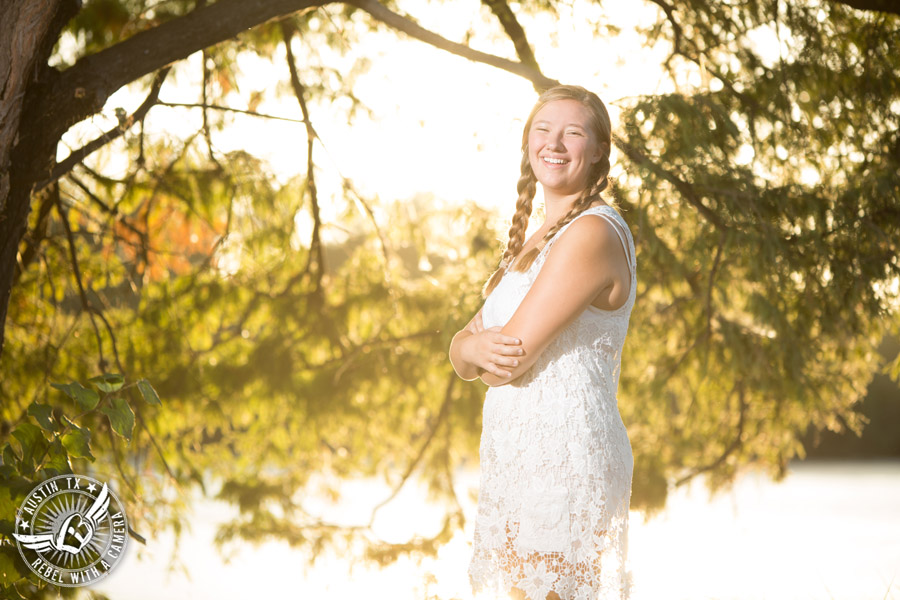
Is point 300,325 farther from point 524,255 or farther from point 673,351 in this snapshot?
point 524,255

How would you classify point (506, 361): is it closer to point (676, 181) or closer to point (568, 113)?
point (568, 113)

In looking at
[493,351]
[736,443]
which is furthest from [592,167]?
[736,443]

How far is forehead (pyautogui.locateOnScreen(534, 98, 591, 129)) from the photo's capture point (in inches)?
69.2

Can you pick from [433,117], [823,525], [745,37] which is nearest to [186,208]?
[433,117]

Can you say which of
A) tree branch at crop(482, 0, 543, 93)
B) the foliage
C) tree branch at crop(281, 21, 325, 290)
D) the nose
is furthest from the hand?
tree branch at crop(281, 21, 325, 290)

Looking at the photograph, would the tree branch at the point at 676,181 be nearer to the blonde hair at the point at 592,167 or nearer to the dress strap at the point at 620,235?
the blonde hair at the point at 592,167

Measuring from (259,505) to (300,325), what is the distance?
124 cm

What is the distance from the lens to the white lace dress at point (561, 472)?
1.59m

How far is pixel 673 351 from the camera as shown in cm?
528

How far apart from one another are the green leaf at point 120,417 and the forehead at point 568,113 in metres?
1.35

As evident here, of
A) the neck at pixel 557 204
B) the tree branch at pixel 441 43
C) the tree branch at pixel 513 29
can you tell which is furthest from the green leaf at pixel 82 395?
the tree branch at pixel 513 29

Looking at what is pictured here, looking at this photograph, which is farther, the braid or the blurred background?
the blurred background

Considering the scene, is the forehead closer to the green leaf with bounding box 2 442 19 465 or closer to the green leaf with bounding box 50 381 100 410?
the green leaf with bounding box 50 381 100 410

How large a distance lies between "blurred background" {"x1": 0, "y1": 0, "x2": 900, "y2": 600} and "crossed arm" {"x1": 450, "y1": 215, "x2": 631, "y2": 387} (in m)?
1.81
